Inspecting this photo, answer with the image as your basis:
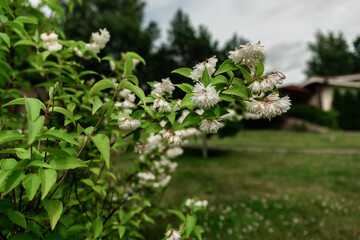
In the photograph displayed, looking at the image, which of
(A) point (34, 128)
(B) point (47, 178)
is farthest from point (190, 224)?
(A) point (34, 128)

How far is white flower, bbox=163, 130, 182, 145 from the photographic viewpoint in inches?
41.7

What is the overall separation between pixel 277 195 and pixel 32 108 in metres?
5.04

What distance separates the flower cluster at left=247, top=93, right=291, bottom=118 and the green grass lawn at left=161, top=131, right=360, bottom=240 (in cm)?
278

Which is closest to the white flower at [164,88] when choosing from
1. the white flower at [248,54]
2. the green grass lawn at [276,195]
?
the white flower at [248,54]

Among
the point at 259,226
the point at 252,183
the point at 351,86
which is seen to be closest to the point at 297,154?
the point at 252,183

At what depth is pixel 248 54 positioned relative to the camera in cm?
88

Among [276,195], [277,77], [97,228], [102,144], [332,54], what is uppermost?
[332,54]

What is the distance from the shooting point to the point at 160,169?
273 cm

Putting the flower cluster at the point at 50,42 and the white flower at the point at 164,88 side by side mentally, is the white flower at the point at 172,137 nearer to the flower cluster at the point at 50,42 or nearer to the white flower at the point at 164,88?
the white flower at the point at 164,88

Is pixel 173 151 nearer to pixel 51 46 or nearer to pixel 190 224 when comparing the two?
pixel 190 224

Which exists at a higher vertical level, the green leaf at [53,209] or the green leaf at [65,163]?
the green leaf at [65,163]

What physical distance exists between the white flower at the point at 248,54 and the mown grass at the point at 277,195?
2.99 m

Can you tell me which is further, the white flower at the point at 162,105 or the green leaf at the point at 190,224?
the green leaf at the point at 190,224

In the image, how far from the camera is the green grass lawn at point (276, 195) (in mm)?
3443
